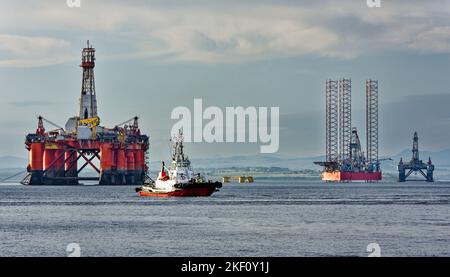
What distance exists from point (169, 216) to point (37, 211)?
1955 centimetres

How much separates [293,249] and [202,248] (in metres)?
5.24

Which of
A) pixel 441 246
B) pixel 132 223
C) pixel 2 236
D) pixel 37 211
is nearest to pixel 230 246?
pixel 441 246

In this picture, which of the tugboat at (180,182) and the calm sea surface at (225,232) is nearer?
the calm sea surface at (225,232)

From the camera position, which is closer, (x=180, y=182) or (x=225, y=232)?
(x=225, y=232)

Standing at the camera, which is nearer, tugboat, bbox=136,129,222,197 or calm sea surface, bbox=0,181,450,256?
calm sea surface, bbox=0,181,450,256

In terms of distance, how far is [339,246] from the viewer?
51.3 meters
